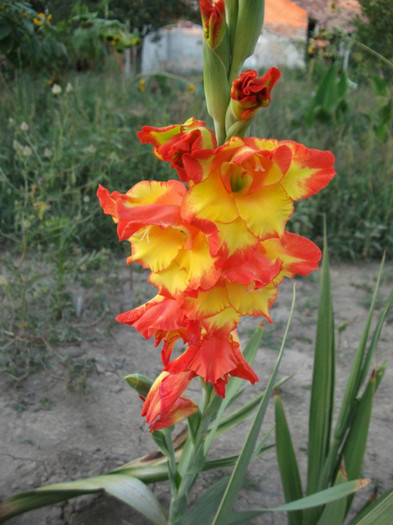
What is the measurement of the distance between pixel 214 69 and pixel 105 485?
0.89 metres

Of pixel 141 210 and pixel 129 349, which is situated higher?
pixel 141 210

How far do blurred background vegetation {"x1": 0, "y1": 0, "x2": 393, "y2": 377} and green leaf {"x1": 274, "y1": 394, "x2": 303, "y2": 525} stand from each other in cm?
106

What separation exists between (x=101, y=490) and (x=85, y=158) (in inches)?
70.2

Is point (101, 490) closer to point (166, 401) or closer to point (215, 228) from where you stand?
point (166, 401)

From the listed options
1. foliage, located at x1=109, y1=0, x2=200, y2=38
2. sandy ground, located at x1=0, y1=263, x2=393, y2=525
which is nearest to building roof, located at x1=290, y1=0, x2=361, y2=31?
foliage, located at x1=109, y1=0, x2=200, y2=38

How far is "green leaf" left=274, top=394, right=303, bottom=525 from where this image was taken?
1197 millimetres

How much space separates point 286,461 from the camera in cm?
122

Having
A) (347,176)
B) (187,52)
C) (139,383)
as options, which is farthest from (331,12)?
(187,52)

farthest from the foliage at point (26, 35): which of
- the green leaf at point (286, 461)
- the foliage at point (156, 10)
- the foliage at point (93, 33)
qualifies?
the green leaf at point (286, 461)

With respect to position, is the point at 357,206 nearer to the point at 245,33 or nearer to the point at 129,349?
the point at 129,349

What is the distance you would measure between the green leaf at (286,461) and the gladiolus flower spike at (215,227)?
39 cm

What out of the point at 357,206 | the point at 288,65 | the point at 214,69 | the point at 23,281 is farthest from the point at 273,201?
the point at 288,65

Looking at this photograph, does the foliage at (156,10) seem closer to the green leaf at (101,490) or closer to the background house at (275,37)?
the background house at (275,37)

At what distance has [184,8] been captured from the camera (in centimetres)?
305
